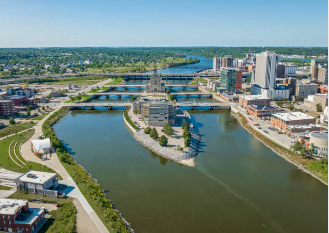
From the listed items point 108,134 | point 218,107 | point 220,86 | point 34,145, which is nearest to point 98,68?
point 220,86

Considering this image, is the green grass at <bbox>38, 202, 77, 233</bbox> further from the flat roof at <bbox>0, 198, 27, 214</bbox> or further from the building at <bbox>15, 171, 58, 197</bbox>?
the building at <bbox>15, 171, 58, 197</bbox>

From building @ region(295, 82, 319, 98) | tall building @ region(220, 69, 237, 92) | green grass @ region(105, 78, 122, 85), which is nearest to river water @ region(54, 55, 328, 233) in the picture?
building @ region(295, 82, 319, 98)

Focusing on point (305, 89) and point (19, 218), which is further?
point (305, 89)

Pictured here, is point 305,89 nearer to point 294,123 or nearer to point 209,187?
point 294,123

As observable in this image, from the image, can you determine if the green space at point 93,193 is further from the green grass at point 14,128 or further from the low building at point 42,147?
the green grass at point 14,128

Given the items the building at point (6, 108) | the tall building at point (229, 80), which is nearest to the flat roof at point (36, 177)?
the building at point (6, 108)

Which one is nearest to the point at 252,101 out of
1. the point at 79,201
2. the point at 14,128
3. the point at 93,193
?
the point at 93,193
